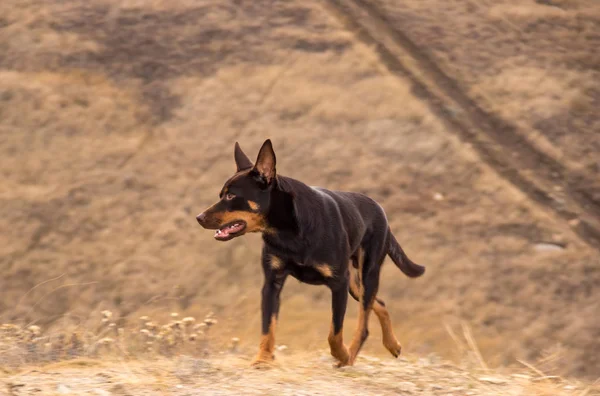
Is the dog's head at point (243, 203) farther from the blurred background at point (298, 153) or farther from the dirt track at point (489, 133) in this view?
the dirt track at point (489, 133)

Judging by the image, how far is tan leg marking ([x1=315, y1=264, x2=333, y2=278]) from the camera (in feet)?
17.1

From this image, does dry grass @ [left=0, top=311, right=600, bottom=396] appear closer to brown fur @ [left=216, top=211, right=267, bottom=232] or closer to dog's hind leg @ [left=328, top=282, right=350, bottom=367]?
dog's hind leg @ [left=328, top=282, right=350, bottom=367]

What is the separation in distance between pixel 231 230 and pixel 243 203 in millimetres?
166

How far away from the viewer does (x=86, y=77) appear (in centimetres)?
1508

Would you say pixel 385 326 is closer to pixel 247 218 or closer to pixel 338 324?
pixel 338 324

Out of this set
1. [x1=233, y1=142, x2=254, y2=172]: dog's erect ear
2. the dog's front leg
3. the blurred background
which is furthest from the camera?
the blurred background

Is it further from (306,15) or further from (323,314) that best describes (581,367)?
(306,15)

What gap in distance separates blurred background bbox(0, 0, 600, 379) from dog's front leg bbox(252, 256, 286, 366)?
14.3 ft

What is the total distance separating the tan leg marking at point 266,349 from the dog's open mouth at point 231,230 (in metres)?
0.58

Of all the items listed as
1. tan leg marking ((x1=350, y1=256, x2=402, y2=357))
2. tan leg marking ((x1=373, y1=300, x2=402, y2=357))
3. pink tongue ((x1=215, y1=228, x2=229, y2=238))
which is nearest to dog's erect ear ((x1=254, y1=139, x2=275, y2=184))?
pink tongue ((x1=215, y1=228, x2=229, y2=238))

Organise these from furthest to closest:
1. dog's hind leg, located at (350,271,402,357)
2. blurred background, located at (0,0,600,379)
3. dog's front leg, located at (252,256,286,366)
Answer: blurred background, located at (0,0,600,379) < dog's hind leg, located at (350,271,402,357) < dog's front leg, located at (252,256,286,366)

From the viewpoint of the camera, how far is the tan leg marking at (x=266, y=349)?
512cm

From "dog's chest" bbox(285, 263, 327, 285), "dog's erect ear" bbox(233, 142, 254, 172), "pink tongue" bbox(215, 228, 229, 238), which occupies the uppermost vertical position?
"dog's erect ear" bbox(233, 142, 254, 172)

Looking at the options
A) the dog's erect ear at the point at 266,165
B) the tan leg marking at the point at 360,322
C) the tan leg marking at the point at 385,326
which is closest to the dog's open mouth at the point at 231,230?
the dog's erect ear at the point at 266,165
